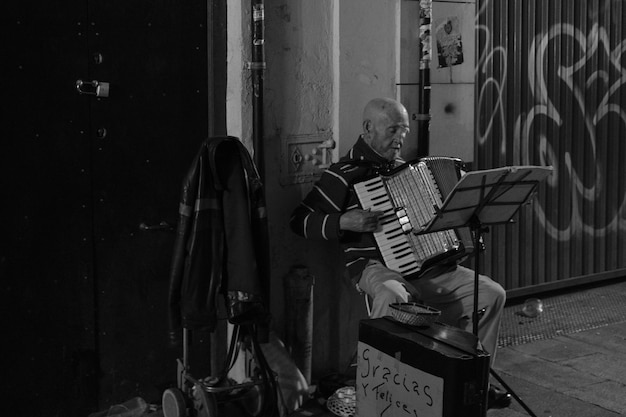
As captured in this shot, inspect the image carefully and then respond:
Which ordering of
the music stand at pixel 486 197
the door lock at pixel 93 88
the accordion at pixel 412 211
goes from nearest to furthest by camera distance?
the music stand at pixel 486 197 → the door lock at pixel 93 88 → the accordion at pixel 412 211

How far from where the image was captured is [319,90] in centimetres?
533

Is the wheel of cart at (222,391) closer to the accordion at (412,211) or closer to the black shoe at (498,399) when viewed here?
the accordion at (412,211)

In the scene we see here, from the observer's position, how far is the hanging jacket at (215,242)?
4.42 m

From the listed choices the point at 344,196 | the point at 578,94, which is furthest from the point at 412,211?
the point at 578,94

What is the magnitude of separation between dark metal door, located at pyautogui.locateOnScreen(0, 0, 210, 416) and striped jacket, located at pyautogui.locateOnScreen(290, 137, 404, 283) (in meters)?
→ 0.68

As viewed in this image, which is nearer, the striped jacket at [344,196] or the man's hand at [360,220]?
the man's hand at [360,220]

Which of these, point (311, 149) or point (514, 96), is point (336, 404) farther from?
point (514, 96)

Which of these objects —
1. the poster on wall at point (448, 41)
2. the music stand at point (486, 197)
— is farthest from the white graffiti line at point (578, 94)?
the music stand at point (486, 197)

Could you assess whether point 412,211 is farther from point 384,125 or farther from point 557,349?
point 557,349

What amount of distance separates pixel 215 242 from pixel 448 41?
2302mm

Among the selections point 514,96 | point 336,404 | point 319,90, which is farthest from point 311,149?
point 514,96

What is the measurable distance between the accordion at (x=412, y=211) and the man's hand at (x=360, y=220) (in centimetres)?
6

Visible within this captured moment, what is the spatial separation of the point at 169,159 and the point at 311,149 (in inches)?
33.4

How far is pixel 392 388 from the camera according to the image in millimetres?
4234
